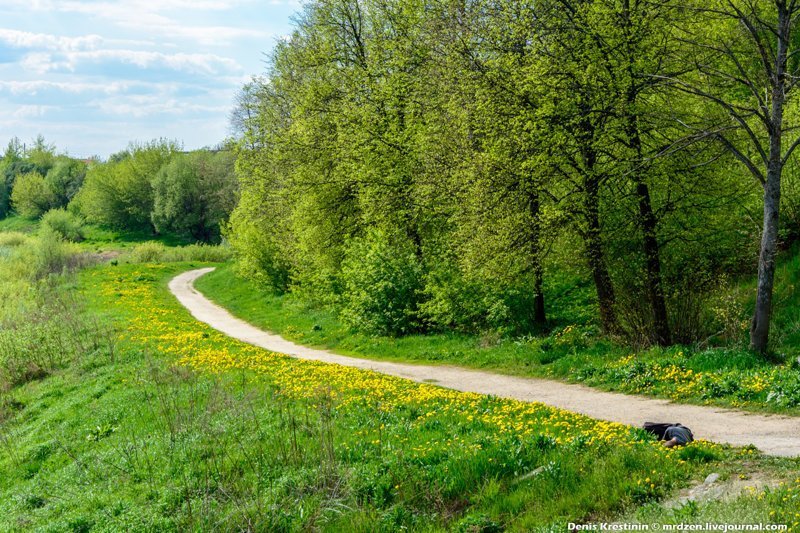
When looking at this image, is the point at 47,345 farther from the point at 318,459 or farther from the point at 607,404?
the point at 607,404

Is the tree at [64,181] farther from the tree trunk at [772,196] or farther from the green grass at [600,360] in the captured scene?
the tree trunk at [772,196]

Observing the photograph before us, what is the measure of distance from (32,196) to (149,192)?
2967 cm

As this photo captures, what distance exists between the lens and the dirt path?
916 cm

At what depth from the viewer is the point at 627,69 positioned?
1548cm

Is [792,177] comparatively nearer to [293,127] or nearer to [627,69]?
[627,69]

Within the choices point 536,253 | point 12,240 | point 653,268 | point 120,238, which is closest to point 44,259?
point 12,240

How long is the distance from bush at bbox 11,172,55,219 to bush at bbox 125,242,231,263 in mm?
48551

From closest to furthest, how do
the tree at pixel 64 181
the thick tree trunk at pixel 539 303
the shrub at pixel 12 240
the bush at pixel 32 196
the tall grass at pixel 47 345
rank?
the thick tree trunk at pixel 539 303 < the tall grass at pixel 47 345 < the shrub at pixel 12 240 < the bush at pixel 32 196 < the tree at pixel 64 181

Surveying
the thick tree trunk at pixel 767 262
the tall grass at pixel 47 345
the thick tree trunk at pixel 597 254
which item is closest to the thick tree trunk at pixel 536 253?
the thick tree trunk at pixel 597 254

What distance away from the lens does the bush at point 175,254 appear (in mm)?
63281

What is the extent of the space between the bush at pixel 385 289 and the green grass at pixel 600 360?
0.65 meters

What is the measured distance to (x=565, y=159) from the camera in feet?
53.9

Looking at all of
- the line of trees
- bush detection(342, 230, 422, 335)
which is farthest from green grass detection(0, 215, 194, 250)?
the line of trees

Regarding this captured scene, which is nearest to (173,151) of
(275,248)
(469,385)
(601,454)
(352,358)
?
(275,248)
